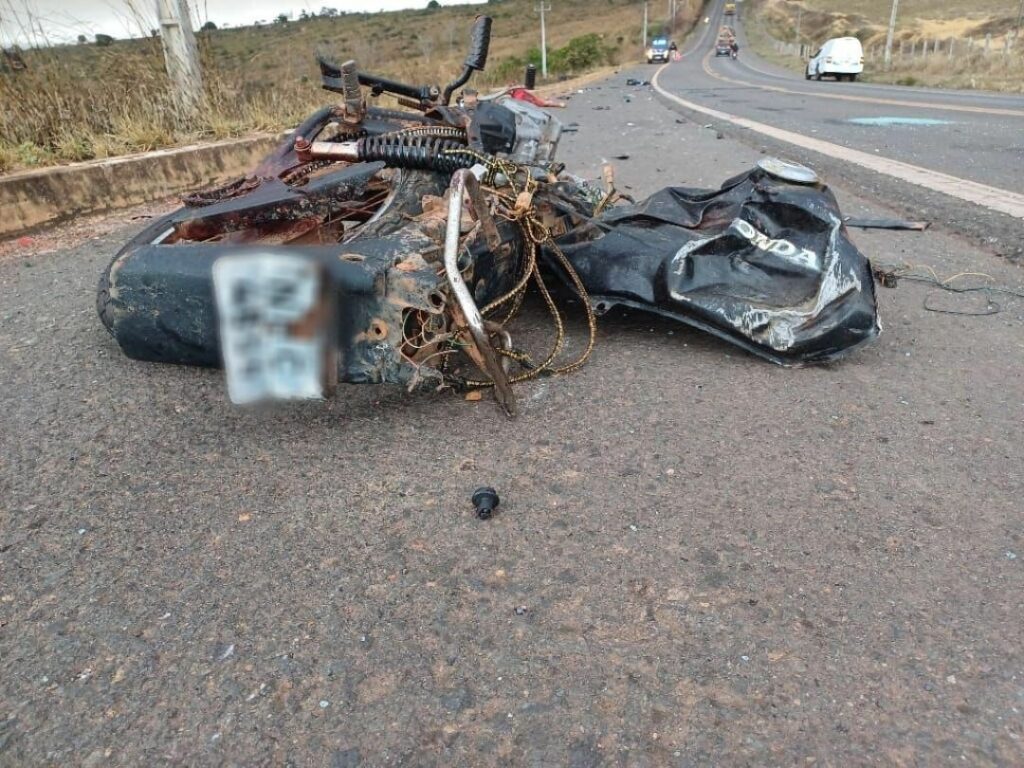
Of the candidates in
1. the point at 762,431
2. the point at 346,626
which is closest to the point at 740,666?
the point at 346,626

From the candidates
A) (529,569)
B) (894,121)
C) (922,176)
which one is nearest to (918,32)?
(894,121)

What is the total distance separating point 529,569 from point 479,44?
2.97 m

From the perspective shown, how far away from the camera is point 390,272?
85.6 inches

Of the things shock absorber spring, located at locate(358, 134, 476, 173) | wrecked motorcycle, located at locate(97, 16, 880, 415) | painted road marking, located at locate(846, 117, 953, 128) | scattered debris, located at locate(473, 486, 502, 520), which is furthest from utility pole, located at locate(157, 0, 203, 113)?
painted road marking, located at locate(846, 117, 953, 128)

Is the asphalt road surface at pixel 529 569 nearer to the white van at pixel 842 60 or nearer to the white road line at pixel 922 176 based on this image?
the white road line at pixel 922 176

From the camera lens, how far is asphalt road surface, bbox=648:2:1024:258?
5.00m

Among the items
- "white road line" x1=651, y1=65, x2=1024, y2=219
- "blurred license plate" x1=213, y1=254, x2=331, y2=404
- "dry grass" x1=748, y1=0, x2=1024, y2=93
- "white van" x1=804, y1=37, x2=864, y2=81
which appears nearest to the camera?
"blurred license plate" x1=213, y1=254, x2=331, y2=404

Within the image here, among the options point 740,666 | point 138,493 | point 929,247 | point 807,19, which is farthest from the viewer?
point 807,19

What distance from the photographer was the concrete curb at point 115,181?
501 cm

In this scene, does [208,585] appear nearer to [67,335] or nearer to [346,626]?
[346,626]

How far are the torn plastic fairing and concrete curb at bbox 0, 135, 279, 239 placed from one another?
4126 mm

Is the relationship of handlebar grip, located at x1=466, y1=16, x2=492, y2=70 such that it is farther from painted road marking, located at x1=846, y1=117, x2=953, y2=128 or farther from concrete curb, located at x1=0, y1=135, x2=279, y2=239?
painted road marking, located at x1=846, y1=117, x2=953, y2=128

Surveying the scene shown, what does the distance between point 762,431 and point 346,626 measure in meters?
1.42

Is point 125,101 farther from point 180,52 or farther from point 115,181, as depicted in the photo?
point 115,181
